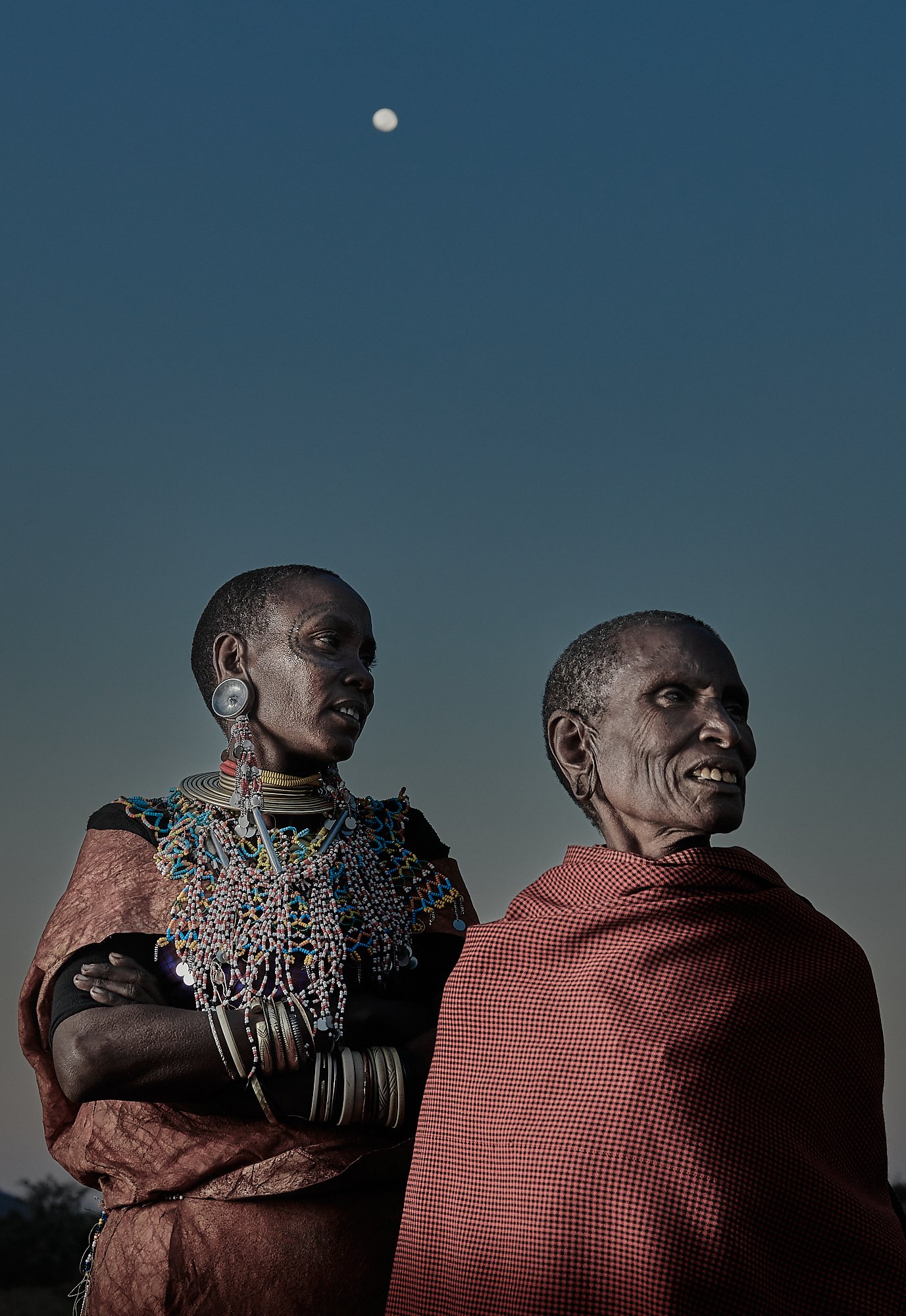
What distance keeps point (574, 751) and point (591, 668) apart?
246 mm

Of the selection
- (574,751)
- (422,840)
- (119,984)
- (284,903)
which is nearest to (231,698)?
(284,903)

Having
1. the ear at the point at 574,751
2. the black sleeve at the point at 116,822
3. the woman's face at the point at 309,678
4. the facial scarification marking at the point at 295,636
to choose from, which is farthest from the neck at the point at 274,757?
the ear at the point at 574,751

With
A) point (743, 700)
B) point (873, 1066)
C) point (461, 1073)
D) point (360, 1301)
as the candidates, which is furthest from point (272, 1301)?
point (743, 700)

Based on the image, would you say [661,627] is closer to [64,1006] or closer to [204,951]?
[204,951]

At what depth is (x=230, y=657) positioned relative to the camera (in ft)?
13.5

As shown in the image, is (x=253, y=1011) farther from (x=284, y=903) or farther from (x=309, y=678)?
(x=309, y=678)

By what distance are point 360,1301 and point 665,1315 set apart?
1144 millimetres

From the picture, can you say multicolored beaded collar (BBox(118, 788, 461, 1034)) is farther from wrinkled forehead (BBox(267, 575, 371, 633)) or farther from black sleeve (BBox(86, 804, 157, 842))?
wrinkled forehead (BBox(267, 575, 371, 633))

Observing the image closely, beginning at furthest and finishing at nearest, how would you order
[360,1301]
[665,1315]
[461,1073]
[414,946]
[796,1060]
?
[414,946]
[360,1301]
[461,1073]
[796,1060]
[665,1315]

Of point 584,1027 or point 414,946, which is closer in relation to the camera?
point 584,1027

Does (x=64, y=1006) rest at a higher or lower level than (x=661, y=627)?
lower

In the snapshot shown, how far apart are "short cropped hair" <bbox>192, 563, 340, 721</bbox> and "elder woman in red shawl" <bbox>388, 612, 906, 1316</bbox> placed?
48.2 inches

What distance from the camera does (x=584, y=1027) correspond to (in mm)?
3072

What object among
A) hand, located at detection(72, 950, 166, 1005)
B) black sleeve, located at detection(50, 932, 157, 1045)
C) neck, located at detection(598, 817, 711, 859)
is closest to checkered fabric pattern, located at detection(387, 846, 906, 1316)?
neck, located at detection(598, 817, 711, 859)
